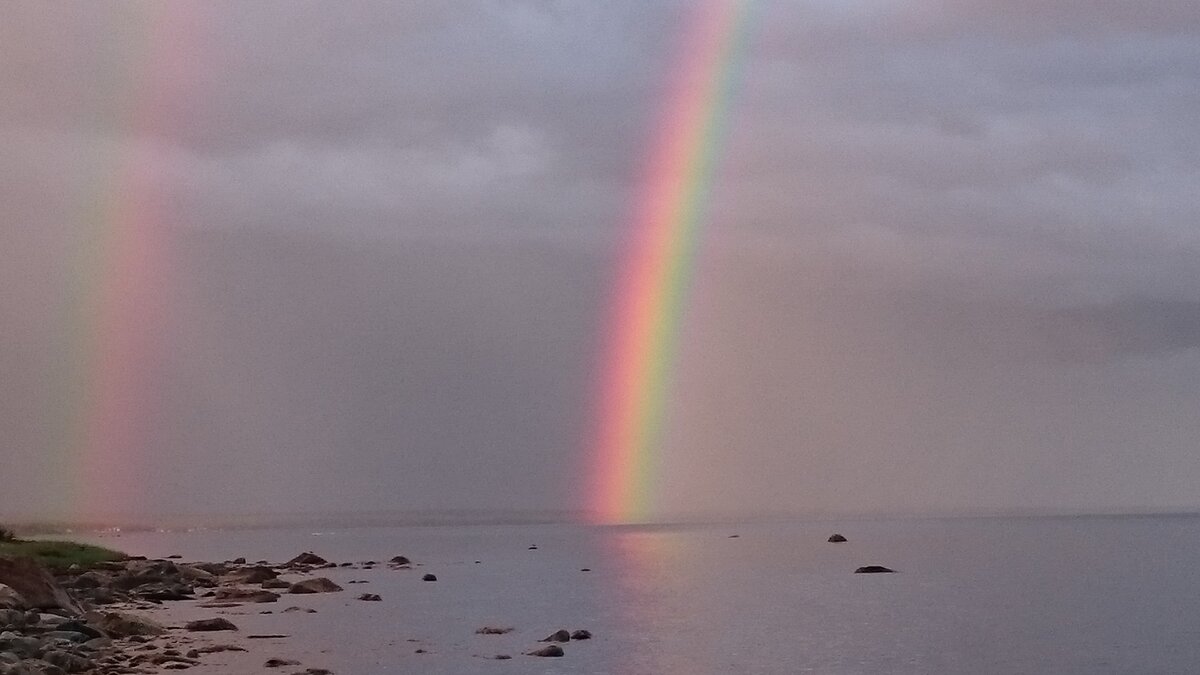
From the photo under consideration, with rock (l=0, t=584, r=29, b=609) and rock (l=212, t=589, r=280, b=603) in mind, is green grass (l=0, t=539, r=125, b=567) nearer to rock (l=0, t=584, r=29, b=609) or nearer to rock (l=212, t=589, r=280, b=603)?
rock (l=212, t=589, r=280, b=603)

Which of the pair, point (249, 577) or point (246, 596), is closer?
point (246, 596)

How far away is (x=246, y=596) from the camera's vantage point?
8294cm

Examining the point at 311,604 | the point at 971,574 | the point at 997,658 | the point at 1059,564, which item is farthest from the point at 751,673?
the point at 1059,564

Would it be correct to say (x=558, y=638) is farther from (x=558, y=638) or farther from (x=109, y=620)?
(x=109, y=620)

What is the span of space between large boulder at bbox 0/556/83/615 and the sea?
10.2 m

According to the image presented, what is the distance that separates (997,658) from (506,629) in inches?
952

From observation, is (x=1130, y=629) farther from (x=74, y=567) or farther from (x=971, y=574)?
(x=74, y=567)

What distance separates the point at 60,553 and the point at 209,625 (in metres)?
45.8

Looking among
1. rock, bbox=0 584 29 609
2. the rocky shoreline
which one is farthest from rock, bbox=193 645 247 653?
rock, bbox=0 584 29 609

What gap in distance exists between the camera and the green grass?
3674 inches

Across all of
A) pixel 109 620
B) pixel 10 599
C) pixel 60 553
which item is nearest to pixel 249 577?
pixel 60 553

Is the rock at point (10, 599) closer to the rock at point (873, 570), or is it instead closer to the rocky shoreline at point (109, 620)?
the rocky shoreline at point (109, 620)

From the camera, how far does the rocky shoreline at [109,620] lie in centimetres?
4350

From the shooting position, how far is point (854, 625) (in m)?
73.3
